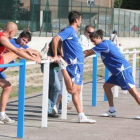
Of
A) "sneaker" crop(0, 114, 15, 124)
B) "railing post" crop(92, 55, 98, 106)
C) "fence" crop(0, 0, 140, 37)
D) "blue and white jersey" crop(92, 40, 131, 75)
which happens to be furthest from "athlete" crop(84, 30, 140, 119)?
"fence" crop(0, 0, 140, 37)

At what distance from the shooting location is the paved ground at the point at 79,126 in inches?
342

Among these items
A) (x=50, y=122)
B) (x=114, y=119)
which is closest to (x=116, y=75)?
(x=114, y=119)

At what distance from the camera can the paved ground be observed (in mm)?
8688

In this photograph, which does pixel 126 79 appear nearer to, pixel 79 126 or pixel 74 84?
pixel 74 84

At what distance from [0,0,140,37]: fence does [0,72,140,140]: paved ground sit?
25.6 m

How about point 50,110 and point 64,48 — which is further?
point 50,110

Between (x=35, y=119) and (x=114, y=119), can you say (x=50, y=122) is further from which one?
(x=114, y=119)

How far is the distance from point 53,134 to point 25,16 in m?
30.0

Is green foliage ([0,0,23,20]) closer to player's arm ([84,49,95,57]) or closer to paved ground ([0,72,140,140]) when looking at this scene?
paved ground ([0,72,140,140])

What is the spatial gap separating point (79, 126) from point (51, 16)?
106 ft

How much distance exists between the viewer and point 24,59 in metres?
8.11

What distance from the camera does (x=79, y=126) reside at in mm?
9570

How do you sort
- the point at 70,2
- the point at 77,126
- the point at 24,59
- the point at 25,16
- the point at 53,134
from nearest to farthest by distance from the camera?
the point at 24,59
the point at 53,134
the point at 77,126
the point at 25,16
the point at 70,2

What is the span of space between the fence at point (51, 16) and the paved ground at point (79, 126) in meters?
25.6
